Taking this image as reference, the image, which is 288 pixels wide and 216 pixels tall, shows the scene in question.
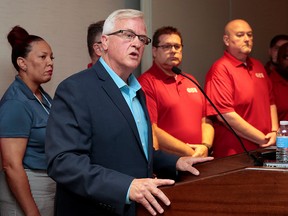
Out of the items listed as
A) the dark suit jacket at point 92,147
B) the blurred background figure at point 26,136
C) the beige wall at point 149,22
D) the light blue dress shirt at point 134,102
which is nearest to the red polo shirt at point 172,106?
the beige wall at point 149,22

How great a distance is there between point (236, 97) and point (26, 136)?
1.54 m

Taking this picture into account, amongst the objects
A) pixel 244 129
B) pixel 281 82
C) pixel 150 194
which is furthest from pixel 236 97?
pixel 150 194

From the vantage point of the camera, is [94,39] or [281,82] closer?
[94,39]

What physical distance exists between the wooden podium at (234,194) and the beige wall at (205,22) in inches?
95.1

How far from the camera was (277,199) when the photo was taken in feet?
3.87

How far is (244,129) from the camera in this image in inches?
125

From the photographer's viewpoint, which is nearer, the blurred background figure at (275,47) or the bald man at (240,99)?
the bald man at (240,99)

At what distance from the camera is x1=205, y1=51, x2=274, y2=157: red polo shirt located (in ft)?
10.7

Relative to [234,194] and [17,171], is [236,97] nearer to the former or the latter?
[17,171]

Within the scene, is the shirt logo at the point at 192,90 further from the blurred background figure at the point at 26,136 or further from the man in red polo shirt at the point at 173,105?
the blurred background figure at the point at 26,136

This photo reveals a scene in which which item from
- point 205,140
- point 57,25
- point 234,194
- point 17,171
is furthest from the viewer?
point 205,140

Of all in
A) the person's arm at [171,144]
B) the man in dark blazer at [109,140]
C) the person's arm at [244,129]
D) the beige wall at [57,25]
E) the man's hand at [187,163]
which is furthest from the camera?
the person's arm at [244,129]

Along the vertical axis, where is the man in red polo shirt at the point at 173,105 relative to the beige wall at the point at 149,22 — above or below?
below

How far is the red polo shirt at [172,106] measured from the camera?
3.07 meters
